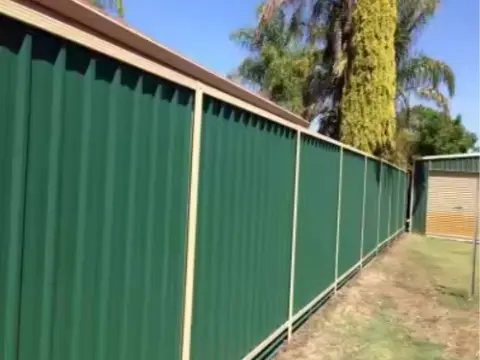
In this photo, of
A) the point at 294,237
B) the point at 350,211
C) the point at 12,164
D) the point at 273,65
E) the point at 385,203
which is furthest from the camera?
the point at 273,65

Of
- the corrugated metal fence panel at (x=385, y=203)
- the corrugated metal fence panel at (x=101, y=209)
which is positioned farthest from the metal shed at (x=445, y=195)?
the corrugated metal fence panel at (x=101, y=209)

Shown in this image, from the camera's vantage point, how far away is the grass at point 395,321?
6.61 m

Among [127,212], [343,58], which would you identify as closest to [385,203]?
[343,58]

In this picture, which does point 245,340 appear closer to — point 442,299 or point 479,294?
point 442,299

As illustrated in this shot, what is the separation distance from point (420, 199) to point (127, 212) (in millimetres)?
24525

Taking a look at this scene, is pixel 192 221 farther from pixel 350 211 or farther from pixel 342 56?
pixel 342 56

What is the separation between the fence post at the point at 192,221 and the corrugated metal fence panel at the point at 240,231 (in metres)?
0.12

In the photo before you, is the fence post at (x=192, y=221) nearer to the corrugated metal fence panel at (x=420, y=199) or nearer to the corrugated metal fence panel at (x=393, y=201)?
the corrugated metal fence panel at (x=393, y=201)

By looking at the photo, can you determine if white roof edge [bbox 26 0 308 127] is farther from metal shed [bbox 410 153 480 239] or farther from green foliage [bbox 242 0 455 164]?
metal shed [bbox 410 153 480 239]

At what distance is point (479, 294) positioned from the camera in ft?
35.5

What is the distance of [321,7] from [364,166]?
10.1 m

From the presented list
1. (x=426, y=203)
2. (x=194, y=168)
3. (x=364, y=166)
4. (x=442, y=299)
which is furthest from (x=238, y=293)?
(x=426, y=203)

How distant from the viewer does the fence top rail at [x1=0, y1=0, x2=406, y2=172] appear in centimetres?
228

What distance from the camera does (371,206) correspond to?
13.5 m
